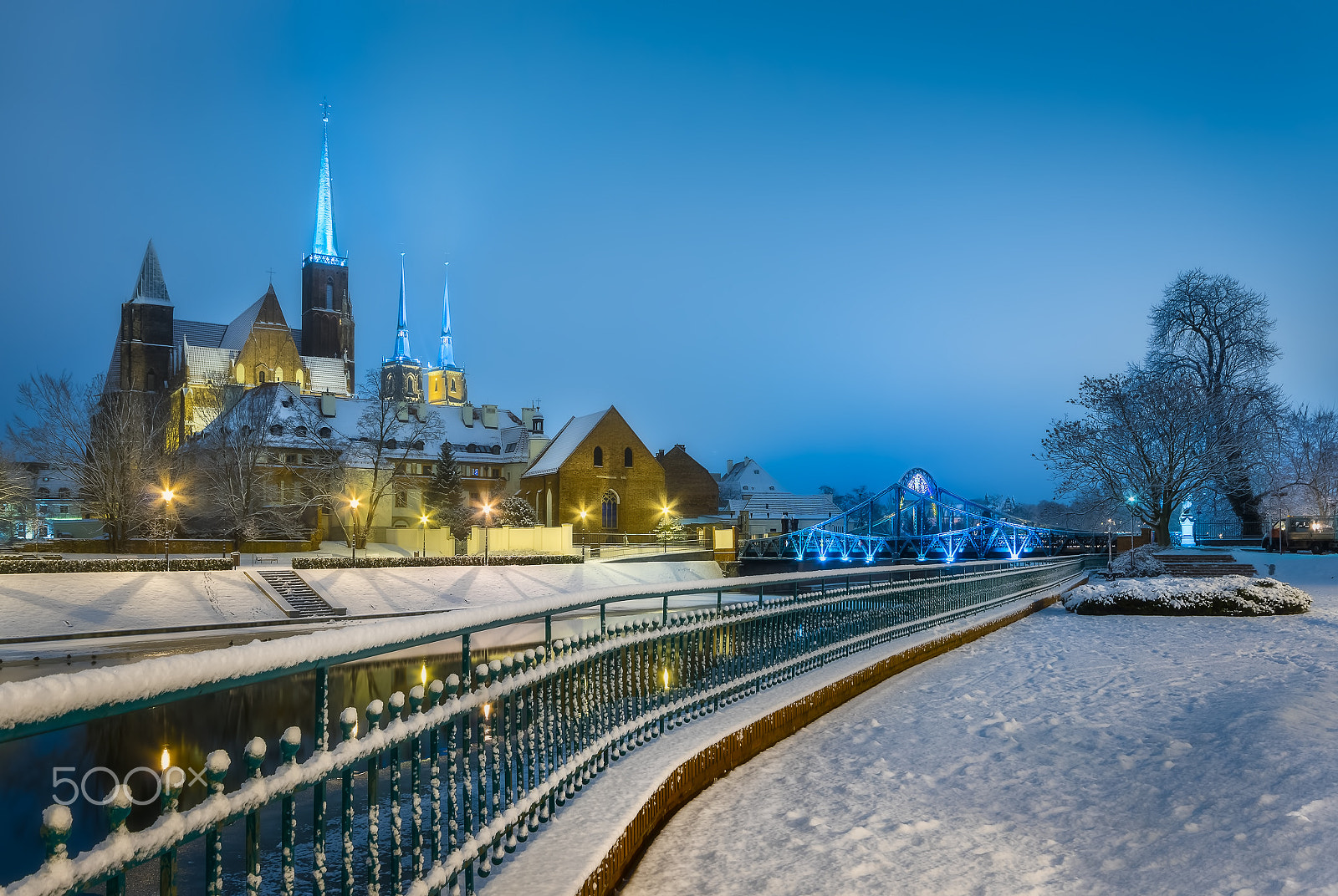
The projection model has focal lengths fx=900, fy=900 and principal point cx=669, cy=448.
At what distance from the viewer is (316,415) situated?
219ft

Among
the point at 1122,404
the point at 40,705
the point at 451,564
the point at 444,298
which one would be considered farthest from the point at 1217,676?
the point at 444,298

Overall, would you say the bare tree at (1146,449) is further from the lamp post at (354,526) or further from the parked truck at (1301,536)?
the lamp post at (354,526)

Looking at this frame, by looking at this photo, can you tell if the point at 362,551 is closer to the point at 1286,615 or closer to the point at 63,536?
the point at 63,536

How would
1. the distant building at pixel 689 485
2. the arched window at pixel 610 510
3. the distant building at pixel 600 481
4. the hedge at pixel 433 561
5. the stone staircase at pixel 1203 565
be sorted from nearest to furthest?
the stone staircase at pixel 1203 565, the hedge at pixel 433 561, the distant building at pixel 600 481, the arched window at pixel 610 510, the distant building at pixel 689 485

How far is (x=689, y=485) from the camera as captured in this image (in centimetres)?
7888

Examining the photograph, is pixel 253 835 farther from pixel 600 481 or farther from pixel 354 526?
pixel 600 481

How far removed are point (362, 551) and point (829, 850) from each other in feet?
161

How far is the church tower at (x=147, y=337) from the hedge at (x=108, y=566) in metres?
56.5

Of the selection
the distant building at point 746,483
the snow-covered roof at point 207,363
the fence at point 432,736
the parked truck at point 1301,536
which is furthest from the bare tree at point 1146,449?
the snow-covered roof at point 207,363

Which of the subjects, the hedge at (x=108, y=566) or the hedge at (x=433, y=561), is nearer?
the hedge at (x=108, y=566)

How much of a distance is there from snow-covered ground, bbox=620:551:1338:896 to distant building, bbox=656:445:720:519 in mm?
66804

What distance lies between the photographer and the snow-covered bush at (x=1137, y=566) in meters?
29.0

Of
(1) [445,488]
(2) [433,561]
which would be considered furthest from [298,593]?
(1) [445,488]

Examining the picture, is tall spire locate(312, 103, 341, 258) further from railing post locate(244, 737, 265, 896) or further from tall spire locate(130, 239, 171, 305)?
railing post locate(244, 737, 265, 896)
